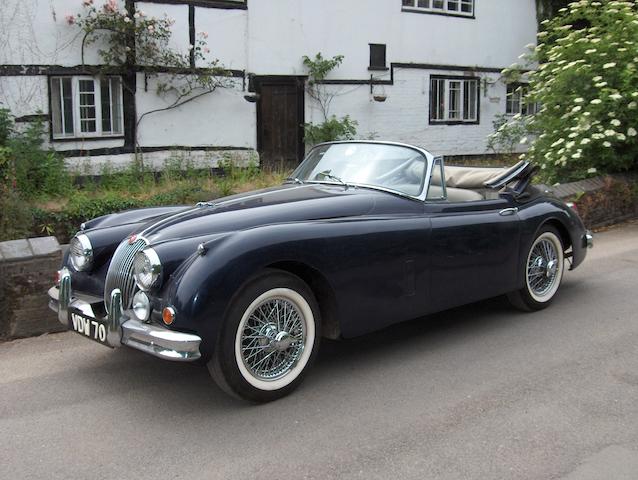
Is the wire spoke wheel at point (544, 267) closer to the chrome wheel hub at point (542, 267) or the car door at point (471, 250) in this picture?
the chrome wheel hub at point (542, 267)

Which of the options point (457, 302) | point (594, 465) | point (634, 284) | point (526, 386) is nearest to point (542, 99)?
point (634, 284)

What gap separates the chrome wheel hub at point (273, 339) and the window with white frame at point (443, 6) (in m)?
14.2

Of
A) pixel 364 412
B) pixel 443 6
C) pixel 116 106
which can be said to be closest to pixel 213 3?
pixel 116 106

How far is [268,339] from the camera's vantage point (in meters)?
3.89

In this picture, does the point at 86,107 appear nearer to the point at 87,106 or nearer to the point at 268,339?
the point at 87,106

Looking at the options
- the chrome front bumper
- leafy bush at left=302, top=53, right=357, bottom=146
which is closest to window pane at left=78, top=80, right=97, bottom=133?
leafy bush at left=302, top=53, right=357, bottom=146

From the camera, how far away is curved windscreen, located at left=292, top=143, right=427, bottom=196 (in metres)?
5.02

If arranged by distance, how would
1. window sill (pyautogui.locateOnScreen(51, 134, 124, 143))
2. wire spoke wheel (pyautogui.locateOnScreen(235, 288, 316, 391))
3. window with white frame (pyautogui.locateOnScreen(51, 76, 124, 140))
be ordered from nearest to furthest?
wire spoke wheel (pyautogui.locateOnScreen(235, 288, 316, 391)), window sill (pyautogui.locateOnScreen(51, 134, 124, 143)), window with white frame (pyautogui.locateOnScreen(51, 76, 124, 140))

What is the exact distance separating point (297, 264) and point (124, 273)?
1.05 metres

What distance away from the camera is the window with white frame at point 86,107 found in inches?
470

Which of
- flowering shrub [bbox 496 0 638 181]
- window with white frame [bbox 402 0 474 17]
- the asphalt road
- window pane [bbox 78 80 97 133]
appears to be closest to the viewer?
the asphalt road

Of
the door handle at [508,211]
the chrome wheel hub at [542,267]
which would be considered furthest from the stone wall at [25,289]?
the chrome wheel hub at [542,267]

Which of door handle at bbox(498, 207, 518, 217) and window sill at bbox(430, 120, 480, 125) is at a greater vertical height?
window sill at bbox(430, 120, 480, 125)

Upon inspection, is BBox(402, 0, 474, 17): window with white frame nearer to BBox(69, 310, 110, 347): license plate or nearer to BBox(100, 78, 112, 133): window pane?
BBox(100, 78, 112, 133): window pane
